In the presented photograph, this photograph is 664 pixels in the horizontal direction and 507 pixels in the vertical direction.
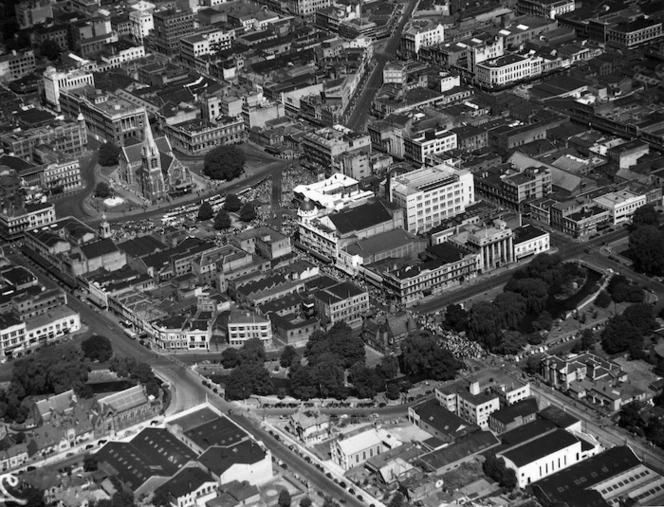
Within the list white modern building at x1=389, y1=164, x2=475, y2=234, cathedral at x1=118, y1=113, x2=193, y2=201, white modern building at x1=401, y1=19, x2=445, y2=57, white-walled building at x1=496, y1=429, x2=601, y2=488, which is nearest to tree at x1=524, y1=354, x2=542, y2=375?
white-walled building at x1=496, y1=429, x2=601, y2=488

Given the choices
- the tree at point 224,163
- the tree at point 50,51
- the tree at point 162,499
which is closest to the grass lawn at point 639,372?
the tree at point 162,499

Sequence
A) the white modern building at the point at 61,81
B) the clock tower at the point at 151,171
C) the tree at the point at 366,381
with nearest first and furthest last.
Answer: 1. the tree at the point at 366,381
2. the clock tower at the point at 151,171
3. the white modern building at the point at 61,81

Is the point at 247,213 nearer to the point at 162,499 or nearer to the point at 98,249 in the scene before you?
the point at 98,249

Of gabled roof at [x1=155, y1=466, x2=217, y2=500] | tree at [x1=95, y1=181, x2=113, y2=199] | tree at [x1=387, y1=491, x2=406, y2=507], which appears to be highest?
gabled roof at [x1=155, y1=466, x2=217, y2=500]

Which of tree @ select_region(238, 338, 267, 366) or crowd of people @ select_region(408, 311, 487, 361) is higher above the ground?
tree @ select_region(238, 338, 267, 366)

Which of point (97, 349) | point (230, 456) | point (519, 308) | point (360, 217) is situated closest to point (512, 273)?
point (519, 308)

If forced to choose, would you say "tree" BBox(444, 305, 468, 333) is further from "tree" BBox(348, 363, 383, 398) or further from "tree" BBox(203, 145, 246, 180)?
"tree" BBox(203, 145, 246, 180)

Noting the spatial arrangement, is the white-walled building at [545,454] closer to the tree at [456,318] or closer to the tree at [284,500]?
the tree at [284,500]
